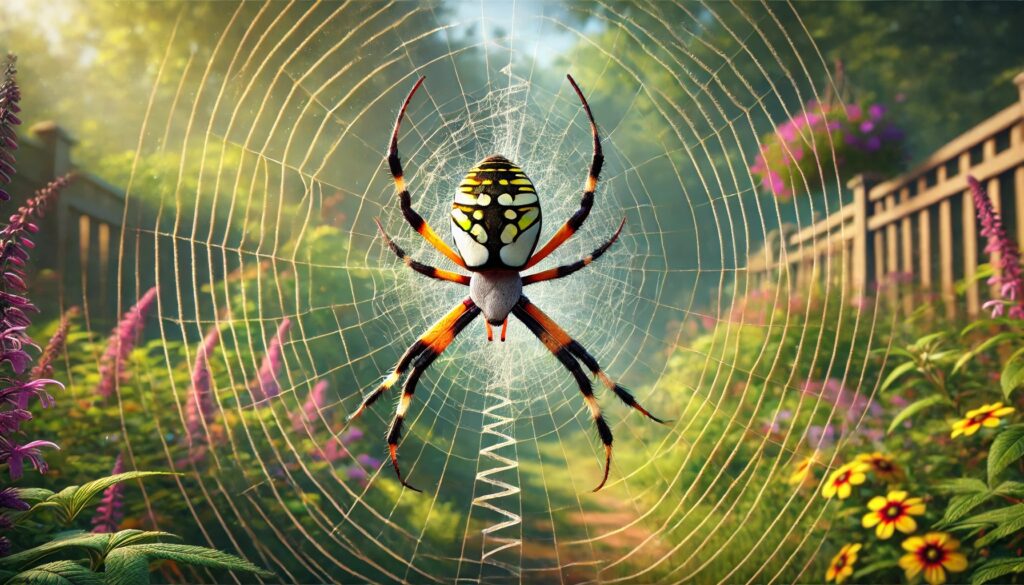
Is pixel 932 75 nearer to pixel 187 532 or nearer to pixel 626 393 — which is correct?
pixel 626 393

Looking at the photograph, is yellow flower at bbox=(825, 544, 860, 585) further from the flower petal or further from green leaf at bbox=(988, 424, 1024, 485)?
green leaf at bbox=(988, 424, 1024, 485)

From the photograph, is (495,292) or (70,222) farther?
(70,222)

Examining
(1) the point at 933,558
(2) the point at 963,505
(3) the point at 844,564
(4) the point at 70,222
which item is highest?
(4) the point at 70,222

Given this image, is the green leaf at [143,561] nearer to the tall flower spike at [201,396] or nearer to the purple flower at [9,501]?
the purple flower at [9,501]

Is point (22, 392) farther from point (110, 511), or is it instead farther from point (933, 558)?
point (933, 558)

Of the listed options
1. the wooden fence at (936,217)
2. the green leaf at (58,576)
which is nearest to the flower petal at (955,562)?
the wooden fence at (936,217)

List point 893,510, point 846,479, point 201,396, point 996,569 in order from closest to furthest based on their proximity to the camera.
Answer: point 996,569, point 893,510, point 846,479, point 201,396

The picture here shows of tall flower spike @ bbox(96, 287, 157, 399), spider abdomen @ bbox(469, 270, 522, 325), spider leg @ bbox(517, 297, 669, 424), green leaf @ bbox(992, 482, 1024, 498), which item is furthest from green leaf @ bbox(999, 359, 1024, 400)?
tall flower spike @ bbox(96, 287, 157, 399)

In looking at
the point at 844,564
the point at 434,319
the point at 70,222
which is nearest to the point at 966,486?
the point at 844,564
